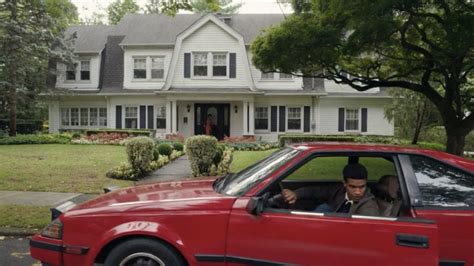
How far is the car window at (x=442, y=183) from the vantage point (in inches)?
146

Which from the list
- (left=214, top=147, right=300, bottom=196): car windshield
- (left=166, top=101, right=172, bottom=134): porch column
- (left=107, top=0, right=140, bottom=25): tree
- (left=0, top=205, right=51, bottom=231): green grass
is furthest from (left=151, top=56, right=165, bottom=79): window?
(left=107, top=0, right=140, bottom=25): tree

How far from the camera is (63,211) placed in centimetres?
407

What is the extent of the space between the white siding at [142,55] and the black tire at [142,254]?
23.0 meters

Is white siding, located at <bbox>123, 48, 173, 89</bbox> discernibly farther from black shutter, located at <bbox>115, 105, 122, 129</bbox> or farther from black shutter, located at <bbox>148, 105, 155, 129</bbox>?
black shutter, located at <bbox>115, 105, 122, 129</bbox>

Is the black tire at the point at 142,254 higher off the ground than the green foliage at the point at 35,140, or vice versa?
the green foliage at the point at 35,140

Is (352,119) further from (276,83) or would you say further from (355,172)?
(355,172)

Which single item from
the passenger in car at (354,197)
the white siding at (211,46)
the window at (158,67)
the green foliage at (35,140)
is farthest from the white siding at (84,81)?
the passenger in car at (354,197)

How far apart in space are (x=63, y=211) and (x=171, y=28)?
24999 mm

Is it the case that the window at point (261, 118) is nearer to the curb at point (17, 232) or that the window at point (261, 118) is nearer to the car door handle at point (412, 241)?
the curb at point (17, 232)

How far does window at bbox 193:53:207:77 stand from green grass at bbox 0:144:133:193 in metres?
8.25

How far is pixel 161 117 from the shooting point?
26141 millimetres

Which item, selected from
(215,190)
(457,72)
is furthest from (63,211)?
(457,72)

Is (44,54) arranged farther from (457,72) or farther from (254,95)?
(457,72)

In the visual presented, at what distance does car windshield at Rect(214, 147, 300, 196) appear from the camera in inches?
150
